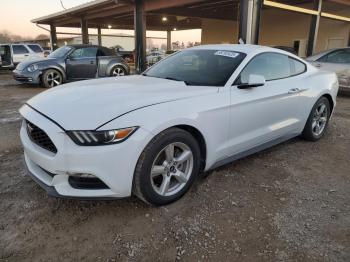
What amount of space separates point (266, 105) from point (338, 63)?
611 cm

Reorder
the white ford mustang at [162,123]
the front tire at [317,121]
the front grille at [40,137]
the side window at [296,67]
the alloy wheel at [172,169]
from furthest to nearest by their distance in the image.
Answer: the front tire at [317,121] → the side window at [296,67] → the alloy wheel at [172,169] → the front grille at [40,137] → the white ford mustang at [162,123]

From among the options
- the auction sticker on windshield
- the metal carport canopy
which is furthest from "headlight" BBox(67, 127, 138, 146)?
the metal carport canopy

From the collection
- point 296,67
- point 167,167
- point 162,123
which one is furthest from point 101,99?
point 296,67

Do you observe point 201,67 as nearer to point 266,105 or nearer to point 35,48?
point 266,105

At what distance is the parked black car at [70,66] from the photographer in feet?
33.7

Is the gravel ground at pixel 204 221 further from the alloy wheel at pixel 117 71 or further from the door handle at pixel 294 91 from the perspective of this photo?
the alloy wheel at pixel 117 71

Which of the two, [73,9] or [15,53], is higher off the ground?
[73,9]

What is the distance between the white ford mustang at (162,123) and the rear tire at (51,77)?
24.1ft

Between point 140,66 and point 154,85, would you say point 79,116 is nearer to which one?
point 154,85

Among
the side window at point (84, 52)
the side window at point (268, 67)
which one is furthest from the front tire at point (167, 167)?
the side window at point (84, 52)

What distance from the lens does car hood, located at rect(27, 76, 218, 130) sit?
2.48 m

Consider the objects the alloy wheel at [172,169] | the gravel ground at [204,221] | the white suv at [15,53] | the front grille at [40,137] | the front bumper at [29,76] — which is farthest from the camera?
the white suv at [15,53]

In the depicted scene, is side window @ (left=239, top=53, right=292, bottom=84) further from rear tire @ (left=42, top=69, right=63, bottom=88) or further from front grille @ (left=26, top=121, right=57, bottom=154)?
rear tire @ (left=42, top=69, right=63, bottom=88)

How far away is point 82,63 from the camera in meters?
10.9
